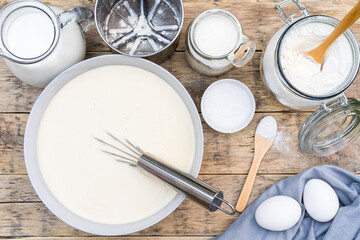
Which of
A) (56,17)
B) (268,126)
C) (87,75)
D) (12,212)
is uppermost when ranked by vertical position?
(56,17)

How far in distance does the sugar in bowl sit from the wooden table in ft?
0.27

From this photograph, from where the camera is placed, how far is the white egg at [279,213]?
2.44ft

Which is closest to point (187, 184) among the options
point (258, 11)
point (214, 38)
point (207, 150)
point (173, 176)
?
point (173, 176)

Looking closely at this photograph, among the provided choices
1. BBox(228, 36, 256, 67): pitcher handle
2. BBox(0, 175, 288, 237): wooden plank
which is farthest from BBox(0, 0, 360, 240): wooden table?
BBox(228, 36, 256, 67): pitcher handle

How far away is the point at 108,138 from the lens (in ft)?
2.41

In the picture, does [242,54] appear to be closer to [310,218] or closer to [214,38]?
[214,38]

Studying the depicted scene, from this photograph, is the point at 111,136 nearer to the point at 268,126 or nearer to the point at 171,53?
the point at 171,53

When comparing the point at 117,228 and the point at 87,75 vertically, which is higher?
the point at 87,75

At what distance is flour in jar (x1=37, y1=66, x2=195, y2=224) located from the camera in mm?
734

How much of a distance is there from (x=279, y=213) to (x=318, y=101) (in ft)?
0.77

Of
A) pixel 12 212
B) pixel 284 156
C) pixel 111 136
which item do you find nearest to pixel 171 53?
pixel 111 136

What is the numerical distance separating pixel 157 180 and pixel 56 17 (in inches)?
13.9

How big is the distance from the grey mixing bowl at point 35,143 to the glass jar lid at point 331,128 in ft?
0.73

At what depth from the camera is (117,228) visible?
2.41ft
